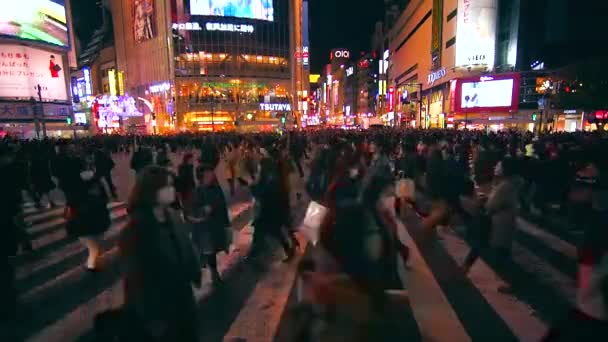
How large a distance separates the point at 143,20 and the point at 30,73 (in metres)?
34.4

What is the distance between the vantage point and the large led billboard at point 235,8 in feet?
223

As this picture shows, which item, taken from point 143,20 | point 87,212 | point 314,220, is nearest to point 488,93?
point 314,220

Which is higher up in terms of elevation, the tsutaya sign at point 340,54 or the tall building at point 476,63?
the tsutaya sign at point 340,54

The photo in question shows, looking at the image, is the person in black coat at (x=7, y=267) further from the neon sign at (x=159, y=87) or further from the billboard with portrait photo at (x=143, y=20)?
the billboard with portrait photo at (x=143, y=20)

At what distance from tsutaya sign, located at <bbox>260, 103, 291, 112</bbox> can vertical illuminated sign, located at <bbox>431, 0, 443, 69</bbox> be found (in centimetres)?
2824

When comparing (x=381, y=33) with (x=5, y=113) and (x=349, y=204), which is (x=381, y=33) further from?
(x=349, y=204)

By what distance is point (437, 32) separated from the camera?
197ft

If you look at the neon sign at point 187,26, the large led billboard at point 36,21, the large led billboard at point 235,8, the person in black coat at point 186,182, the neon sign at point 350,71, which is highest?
the large led billboard at point 235,8

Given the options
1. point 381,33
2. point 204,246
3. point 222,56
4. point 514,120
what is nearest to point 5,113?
point 222,56

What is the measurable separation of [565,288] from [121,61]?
91.5 m

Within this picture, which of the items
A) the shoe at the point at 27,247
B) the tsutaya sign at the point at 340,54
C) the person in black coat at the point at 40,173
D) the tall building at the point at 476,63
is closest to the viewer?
the shoe at the point at 27,247

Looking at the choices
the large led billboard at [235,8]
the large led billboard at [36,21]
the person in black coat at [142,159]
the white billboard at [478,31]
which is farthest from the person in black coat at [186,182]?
the large led billboard at [235,8]

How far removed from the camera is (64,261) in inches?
232

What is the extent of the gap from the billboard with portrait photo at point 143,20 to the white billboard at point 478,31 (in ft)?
176
